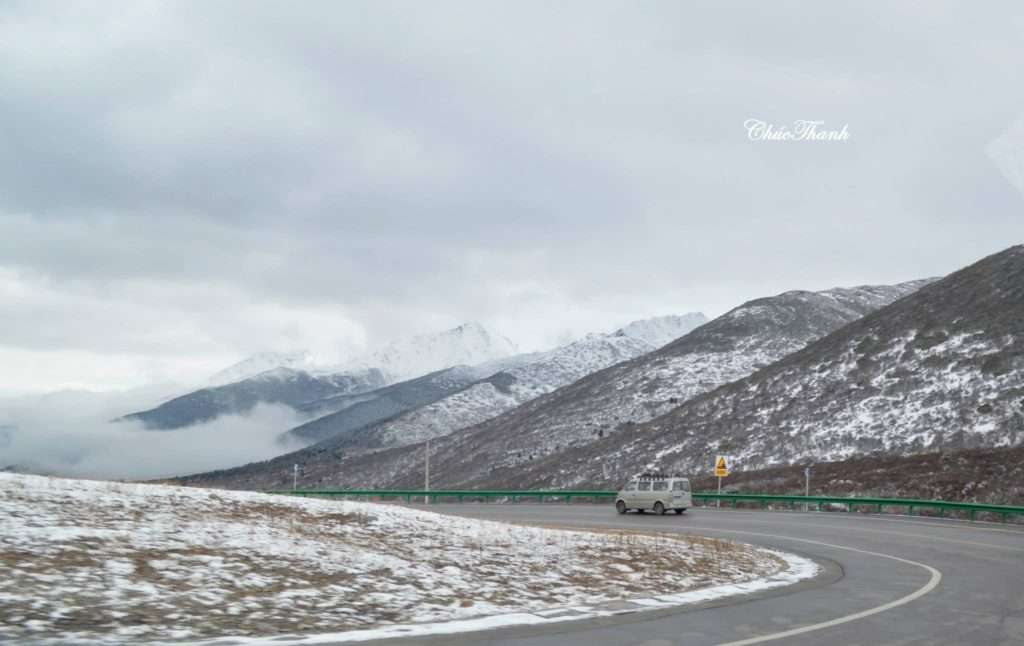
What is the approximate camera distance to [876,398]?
271 feet

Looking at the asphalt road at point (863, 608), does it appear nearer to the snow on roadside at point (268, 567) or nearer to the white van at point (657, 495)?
the snow on roadside at point (268, 567)

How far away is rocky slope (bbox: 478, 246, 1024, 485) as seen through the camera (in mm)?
72438

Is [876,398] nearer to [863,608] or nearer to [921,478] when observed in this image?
[921,478]

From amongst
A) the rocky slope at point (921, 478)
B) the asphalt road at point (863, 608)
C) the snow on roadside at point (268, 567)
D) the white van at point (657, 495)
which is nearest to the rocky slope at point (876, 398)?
the rocky slope at point (921, 478)

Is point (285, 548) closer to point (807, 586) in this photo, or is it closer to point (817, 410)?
point (807, 586)

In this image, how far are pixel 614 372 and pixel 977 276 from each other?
76.2 m

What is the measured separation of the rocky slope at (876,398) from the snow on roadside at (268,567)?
186 feet

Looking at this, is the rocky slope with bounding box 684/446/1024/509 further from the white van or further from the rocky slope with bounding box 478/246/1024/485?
the white van

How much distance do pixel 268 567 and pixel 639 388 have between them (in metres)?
136

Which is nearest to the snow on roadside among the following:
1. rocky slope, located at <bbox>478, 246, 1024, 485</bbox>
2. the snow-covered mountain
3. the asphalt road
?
the asphalt road

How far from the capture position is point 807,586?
49.8 feet

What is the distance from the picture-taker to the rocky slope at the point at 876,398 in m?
Result: 72.4

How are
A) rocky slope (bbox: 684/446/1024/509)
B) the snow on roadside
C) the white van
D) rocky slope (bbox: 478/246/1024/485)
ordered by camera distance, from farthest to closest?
1. rocky slope (bbox: 478/246/1024/485)
2. rocky slope (bbox: 684/446/1024/509)
3. the white van
4. the snow on roadside

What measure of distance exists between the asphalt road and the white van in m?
12.9
